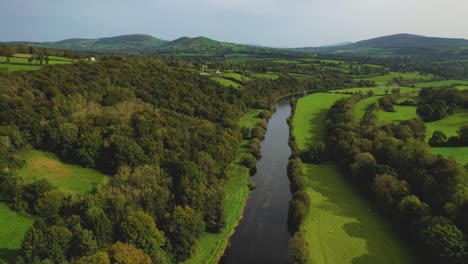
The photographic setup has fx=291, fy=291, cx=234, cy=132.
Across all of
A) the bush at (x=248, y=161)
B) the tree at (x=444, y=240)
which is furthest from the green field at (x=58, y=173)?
the tree at (x=444, y=240)

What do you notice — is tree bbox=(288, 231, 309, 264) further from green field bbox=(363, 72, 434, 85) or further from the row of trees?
green field bbox=(363, 72, 434, 85)

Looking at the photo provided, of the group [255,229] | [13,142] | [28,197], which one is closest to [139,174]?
[28,197]

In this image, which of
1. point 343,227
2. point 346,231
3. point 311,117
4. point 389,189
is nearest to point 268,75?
point 311,117

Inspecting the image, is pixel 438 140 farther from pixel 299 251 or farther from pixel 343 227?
pixel 299 251

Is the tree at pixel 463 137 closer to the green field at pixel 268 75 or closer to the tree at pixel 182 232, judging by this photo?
the tree at pixel 182 232

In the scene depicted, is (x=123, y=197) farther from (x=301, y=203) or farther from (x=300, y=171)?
(x=300, y=171)

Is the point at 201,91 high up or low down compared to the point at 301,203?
up

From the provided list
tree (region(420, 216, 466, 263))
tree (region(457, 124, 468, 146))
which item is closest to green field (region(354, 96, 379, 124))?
tree (region(457, 124, 468, 146))
